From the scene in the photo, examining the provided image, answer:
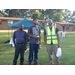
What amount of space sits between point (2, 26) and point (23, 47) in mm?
23878

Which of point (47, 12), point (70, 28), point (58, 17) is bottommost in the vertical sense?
point (70, 28)

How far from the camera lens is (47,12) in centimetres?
4047

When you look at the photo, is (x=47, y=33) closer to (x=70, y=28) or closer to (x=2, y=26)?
(x=2, y=26)

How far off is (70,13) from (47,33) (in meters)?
57.0

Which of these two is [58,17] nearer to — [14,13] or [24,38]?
[14,13]

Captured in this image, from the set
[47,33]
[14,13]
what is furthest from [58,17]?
[47,33]

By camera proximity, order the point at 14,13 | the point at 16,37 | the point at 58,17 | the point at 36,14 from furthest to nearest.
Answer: the point at 14,13, the point at 58,17, the point at 36,14, the point at 16,37

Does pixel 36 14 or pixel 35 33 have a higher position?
pixel 36 14

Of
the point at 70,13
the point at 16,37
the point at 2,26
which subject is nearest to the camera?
the point at 16,37

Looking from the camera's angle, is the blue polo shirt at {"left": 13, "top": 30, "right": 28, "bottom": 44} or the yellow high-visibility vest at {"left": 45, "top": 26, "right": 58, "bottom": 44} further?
the yellow high-visibility vest at {"left": 45, "top": 26, "right": 58, "bottom": 44}

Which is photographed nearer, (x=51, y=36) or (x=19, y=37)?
(x=19, y=37)

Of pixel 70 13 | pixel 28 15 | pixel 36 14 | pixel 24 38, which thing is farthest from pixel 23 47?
pixel 70 13

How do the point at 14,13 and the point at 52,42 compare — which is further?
the point at 14,13

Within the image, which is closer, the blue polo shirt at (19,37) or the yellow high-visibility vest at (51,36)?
the blue polo shirt at (19,37)
